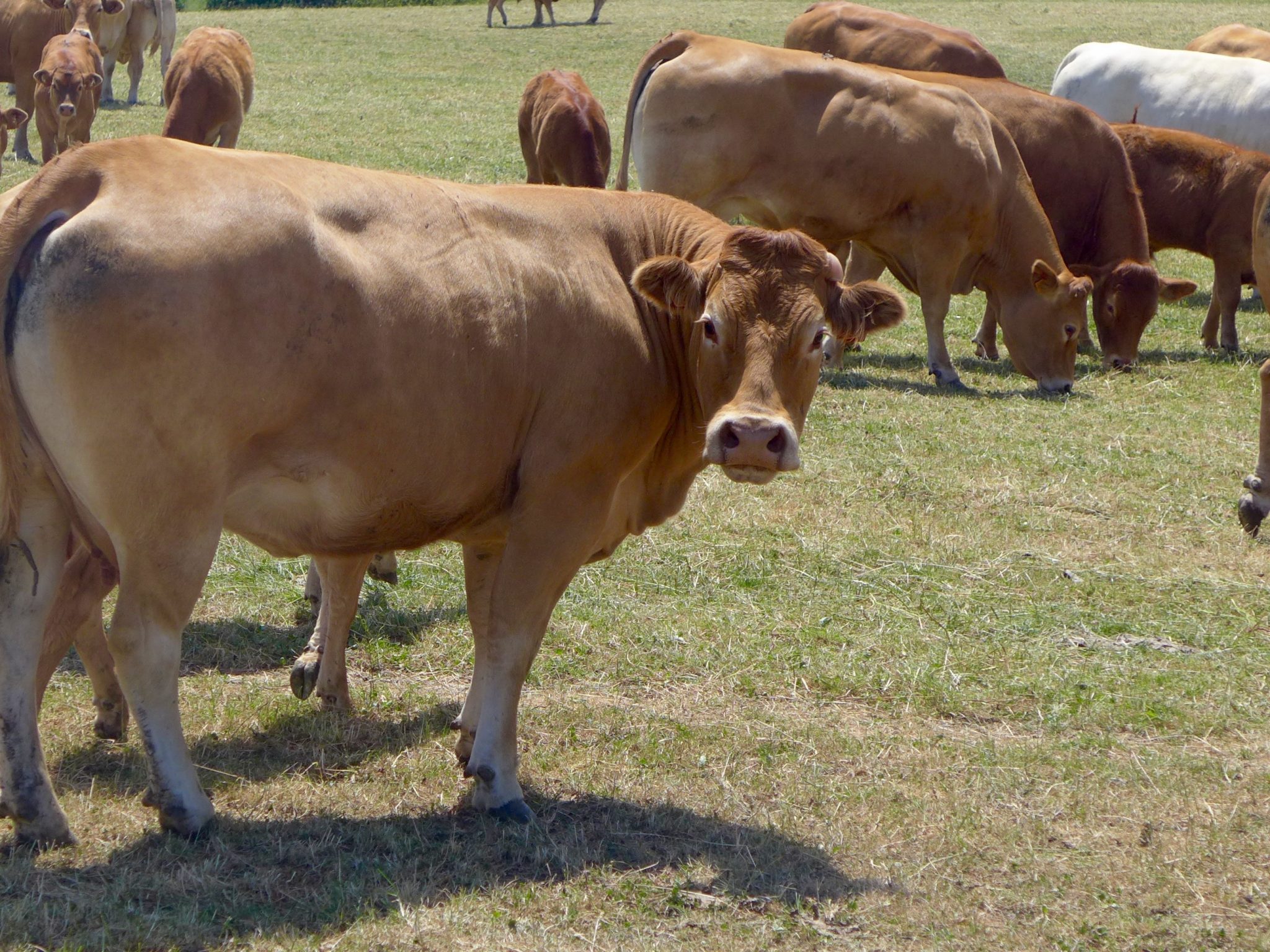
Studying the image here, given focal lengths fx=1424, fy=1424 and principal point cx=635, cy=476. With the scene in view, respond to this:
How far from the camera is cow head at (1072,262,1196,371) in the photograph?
479 inches

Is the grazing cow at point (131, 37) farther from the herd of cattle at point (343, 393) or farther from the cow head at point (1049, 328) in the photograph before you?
the herd of cattle at point (343, 393)

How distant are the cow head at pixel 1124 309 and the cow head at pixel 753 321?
814 cm

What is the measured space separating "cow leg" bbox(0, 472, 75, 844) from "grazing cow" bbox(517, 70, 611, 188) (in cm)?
990

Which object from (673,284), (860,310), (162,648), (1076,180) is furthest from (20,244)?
(1076,180)

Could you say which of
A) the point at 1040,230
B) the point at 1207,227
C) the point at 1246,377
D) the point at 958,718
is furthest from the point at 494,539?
the point at 1207,227

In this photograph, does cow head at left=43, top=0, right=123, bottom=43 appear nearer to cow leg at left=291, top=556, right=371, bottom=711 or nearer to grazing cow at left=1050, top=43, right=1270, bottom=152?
grazing cow at left=1050, top=43, right=1270, bottom=152

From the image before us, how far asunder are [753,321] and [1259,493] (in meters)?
4.48

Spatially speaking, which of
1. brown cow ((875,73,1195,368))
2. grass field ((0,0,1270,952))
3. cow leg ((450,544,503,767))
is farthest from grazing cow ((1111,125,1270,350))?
cow leg ((450,544,503,767))

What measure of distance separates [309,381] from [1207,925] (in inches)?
120

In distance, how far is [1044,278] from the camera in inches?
442

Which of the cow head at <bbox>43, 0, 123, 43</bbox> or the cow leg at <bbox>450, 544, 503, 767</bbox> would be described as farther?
the cow head at <bbox>43, 0, 123, 43</bbox>

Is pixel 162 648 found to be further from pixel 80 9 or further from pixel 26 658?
pixel 80 9

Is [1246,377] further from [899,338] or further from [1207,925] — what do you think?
[1207,925]

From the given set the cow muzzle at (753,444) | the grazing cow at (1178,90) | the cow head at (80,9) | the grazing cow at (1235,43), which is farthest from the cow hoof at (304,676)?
the grazing cow at (1235,43)
